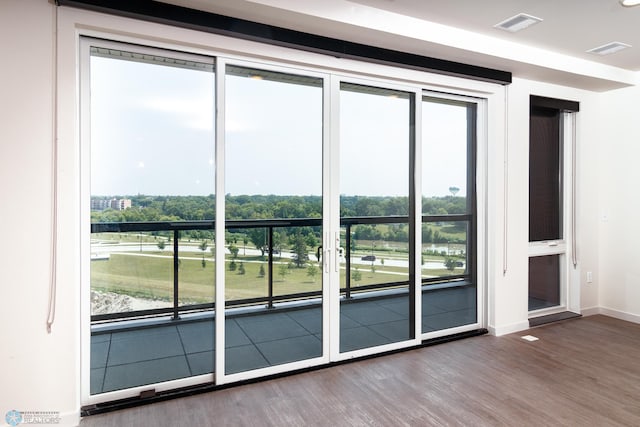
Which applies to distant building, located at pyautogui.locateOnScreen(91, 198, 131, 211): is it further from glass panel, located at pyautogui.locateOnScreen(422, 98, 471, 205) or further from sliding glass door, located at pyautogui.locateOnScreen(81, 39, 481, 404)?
glass panel, located at pyautogui.locateOnScreen(422, 98, 471, 205)

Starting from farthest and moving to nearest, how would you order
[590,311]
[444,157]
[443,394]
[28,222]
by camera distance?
[590,311]
[444,157]
[443,394]
[28,222]

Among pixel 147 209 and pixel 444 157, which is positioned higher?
pixel 444 157

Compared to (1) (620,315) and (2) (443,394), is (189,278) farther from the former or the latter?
(1) (620,315)

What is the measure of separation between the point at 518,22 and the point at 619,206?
9.49ft

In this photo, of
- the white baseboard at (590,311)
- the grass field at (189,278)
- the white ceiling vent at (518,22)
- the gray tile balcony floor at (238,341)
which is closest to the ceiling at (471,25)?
the white ceiling vent at (518,22)

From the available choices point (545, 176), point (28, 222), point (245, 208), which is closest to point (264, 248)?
point (245, 208)

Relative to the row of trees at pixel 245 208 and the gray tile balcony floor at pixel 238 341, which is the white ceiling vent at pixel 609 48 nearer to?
the row of trees at pixel 245 208

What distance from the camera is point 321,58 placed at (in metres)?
3.15

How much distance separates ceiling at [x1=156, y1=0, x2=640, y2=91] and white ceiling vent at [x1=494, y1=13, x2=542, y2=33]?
0.17 ft

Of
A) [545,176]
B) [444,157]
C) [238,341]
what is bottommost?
[238,341]

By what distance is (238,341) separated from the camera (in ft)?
10.3

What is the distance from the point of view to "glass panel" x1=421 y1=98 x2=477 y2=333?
3867 millimetres

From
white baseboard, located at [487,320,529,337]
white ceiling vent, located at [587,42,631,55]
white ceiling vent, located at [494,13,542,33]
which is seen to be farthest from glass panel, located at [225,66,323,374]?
white ceiling vent, located at [587,42,631,55]

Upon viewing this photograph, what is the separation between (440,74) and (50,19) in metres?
3.00
